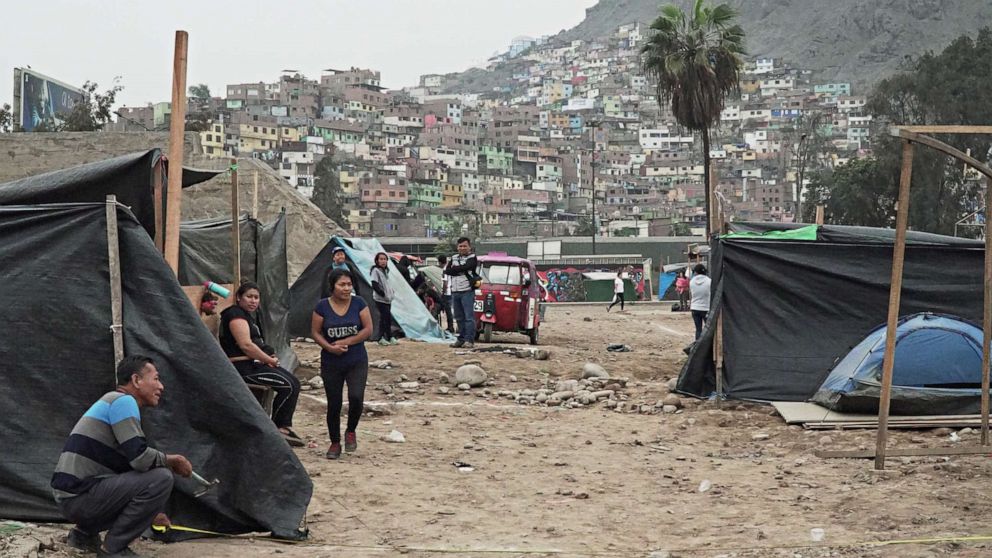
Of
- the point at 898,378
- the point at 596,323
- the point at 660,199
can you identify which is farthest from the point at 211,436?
the point at 660,199

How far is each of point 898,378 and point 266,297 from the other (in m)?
7.72

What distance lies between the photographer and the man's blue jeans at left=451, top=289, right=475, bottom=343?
17.3 meters

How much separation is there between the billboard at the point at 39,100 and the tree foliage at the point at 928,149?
33.9 metres

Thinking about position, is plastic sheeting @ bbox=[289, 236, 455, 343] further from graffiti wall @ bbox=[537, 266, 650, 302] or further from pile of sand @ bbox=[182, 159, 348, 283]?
graffiti wall @ bbox=[537, 266, 650, 302]

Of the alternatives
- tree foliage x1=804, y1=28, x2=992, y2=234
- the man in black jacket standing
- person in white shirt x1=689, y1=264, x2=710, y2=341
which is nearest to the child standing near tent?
the man in black jacket standing

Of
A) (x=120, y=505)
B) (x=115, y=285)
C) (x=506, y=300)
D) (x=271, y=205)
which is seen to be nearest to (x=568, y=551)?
(x=120, y=505)

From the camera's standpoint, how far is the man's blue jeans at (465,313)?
17.3m

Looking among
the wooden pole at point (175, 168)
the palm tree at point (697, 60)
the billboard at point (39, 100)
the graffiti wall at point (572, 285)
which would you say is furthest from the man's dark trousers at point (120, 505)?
the graffiti wall at point (572, 285)

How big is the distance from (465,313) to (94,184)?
10.6 m

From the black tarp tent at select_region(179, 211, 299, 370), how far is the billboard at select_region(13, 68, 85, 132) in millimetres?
27334

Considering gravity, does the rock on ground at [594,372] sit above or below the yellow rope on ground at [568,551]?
below

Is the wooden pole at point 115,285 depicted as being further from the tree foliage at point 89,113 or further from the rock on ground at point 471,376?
the tree foliage at point 89,113

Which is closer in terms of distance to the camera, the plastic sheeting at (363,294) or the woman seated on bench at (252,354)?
the woman seated on bench at (252,354)

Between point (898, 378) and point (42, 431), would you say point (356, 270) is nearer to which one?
point (898, 378)
